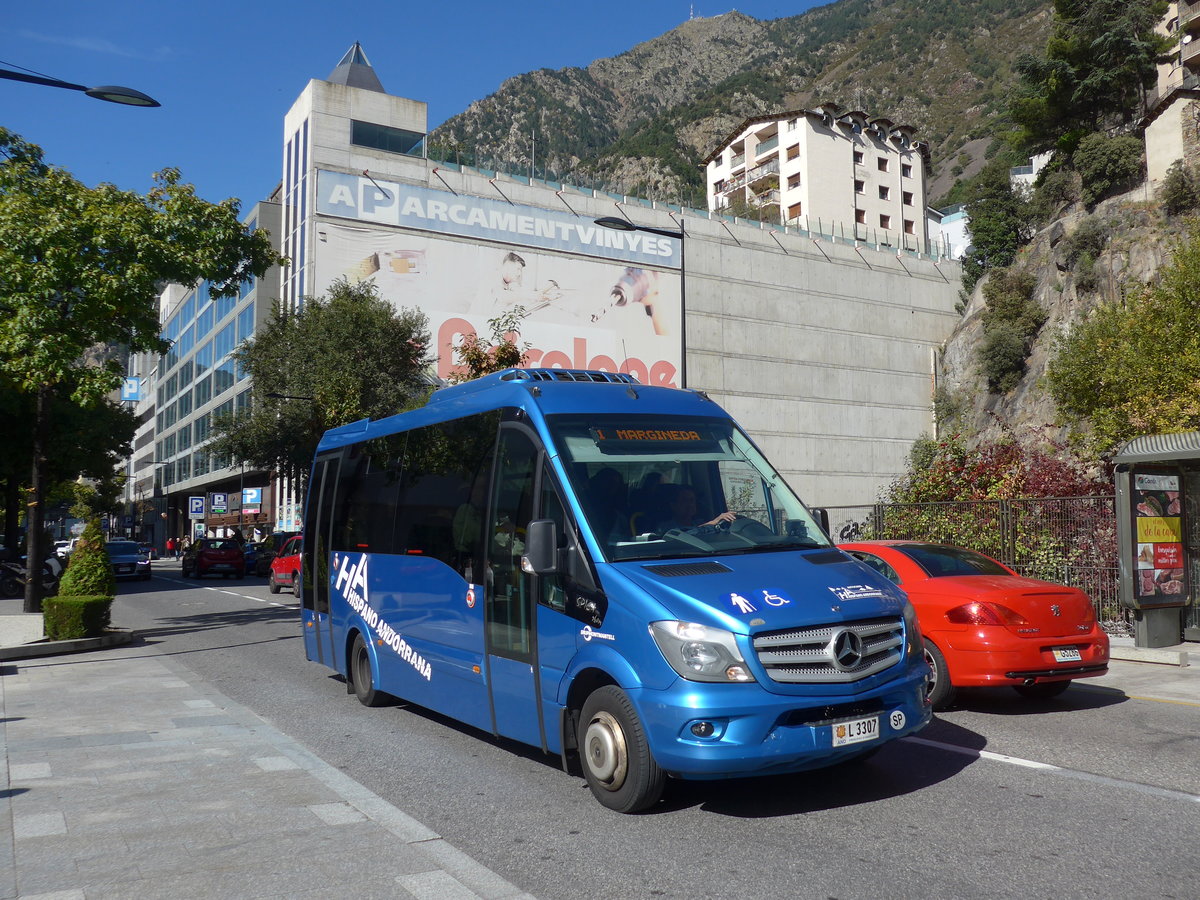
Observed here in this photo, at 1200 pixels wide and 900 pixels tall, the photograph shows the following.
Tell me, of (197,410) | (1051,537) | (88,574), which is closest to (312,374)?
(88,574)

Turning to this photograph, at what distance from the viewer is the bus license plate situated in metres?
5.48

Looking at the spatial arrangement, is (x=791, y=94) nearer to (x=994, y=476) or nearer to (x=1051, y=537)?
(x=994, y=476)

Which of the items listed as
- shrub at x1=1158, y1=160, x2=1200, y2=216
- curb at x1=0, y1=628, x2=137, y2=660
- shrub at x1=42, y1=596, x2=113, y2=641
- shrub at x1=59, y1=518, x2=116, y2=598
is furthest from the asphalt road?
shrub at x1=1158, y1=160, x2=1200, y2=216

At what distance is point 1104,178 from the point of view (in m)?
47.7

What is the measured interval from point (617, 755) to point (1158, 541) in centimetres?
1046

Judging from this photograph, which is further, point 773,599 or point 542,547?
point 542,547

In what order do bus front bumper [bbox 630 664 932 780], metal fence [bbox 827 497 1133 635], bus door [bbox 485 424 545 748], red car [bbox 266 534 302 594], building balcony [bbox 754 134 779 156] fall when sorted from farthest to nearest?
building balcony [bbox 754 134 779 156] < red car [bbox 266 534 302 594] < metal fence [bbox 827 497 1133 635] < bus door [bbox 485 424 545 748] < bus front bumper [bbox 630 664 932 780]

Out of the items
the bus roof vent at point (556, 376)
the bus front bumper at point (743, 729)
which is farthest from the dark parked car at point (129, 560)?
the bus front bumper at point (743, 729)

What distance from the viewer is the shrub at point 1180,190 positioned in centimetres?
4244

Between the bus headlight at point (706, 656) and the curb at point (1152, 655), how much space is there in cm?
915

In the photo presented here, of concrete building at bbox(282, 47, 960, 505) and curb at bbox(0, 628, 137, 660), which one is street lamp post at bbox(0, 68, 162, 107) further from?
concrete building at bbox(282, 47, 960, 505)

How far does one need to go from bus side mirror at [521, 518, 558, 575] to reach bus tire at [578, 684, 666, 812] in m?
0.77

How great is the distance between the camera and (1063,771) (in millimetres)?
6609

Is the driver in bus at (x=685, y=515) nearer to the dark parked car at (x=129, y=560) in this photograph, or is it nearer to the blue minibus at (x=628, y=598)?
the blue minibus at (x=628, y=598)
